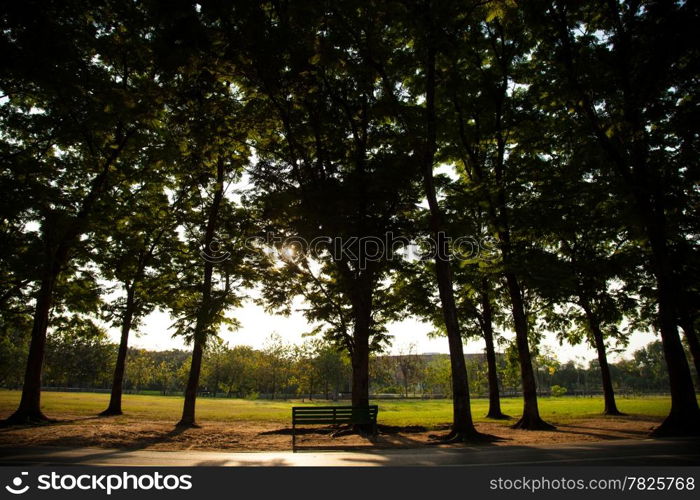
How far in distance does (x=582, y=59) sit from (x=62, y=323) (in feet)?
99.1

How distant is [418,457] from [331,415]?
4.48 meters

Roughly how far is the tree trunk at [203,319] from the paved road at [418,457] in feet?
22.8

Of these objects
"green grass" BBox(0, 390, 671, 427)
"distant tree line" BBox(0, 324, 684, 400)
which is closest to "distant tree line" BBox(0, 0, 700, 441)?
"green grass" BBox(0, 390, 671, 427)

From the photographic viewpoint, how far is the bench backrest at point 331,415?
500 inches

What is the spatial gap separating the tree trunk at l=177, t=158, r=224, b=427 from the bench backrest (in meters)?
6.55

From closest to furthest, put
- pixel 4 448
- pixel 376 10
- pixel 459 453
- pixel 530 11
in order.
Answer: pixel 459 453 < pixel 4 448 < pixel 376 10 < pixel 530 11

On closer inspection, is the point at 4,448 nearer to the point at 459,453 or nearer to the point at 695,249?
the point at 459,453

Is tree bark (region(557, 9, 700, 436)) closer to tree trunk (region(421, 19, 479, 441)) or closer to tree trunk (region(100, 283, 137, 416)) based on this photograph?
tree trunk (region(421, 19, 479, 441))

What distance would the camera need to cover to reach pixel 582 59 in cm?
1500

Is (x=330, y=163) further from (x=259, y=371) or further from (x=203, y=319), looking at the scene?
(x=259, y=371)

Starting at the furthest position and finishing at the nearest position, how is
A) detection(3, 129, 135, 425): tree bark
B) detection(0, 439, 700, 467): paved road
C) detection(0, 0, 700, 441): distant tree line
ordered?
detection(3, 129, 135, 425): tree bark → detection(0, 0, 700, 441): distant tree line → detection(0, 439, 700, 467): paved road

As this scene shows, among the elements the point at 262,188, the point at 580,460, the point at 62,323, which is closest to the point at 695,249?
the point at 580,460

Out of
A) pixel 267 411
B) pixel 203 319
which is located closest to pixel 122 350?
pixel 203 319

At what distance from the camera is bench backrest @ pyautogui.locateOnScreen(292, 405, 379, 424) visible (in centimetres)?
1270
